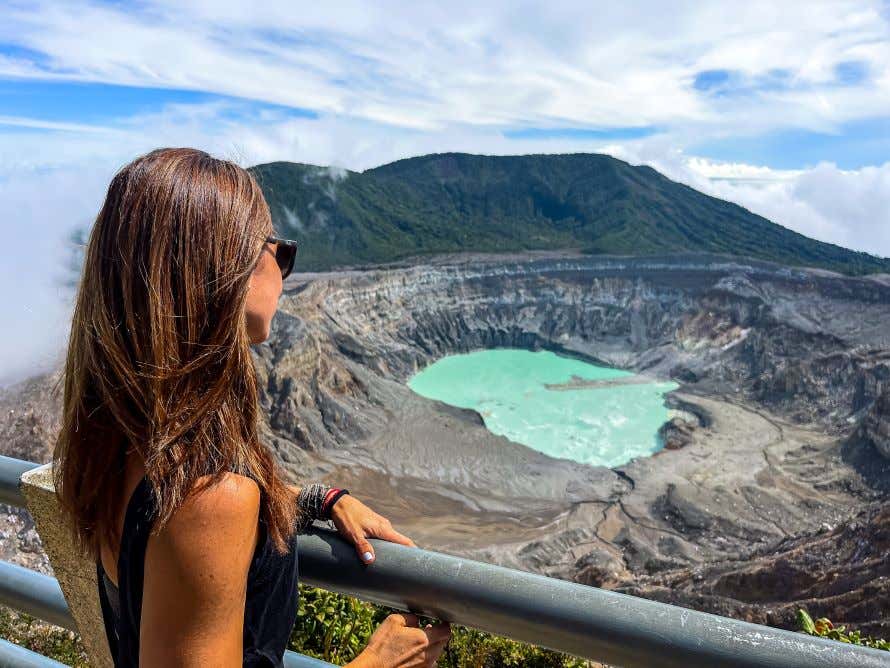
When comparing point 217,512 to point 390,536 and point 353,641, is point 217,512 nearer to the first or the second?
point 390,536

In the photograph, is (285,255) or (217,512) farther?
(285,255)

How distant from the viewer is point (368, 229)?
301ft

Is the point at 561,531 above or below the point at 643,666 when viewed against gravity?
below

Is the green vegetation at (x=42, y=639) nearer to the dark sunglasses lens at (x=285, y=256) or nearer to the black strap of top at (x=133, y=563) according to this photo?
the black strap of top at (x=133, y=563)

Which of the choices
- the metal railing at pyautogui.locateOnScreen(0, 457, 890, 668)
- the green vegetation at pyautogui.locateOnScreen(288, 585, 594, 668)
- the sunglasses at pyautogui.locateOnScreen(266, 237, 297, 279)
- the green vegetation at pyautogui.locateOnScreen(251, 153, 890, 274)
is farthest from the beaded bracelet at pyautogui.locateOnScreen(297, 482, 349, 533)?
the green vegetation at pyautogui.locateOnScreen(251, 153, 890, 274)

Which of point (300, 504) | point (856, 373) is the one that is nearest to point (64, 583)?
point (300, 504)

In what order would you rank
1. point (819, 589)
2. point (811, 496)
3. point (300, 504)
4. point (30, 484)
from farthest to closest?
point (811, 496), point (819, 589), point (30, 484), point (300, 504)

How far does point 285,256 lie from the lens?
2008mm

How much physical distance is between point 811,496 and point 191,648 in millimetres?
35072

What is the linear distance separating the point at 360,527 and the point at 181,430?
52 cm

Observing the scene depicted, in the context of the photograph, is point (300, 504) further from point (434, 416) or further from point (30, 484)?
point (434, 416)

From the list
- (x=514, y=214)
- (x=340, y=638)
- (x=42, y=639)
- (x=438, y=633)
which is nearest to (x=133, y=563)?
(x=438, y=633)

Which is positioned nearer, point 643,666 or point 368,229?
point 643,666

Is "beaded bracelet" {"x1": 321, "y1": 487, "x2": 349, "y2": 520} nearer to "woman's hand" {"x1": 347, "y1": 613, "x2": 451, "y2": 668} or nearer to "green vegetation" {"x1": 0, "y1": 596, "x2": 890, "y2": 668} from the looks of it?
"woman's hand" {"x1": 347, "y1": 613, "x2": 451, "y2": 668}
